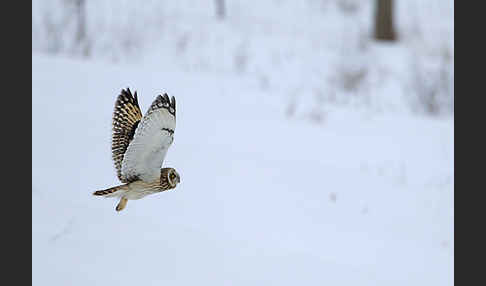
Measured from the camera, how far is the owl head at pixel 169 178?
1254mm

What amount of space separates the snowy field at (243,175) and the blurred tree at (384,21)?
8.37ft

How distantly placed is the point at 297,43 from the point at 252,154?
23.3ft

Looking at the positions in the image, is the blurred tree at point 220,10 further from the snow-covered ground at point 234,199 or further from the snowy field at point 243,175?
the snow-covered ground at point 234,199

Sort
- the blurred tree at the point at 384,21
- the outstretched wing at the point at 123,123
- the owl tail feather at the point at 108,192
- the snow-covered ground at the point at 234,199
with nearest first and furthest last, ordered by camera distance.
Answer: the owl tail feather at the point at 108,192
the outstretched wing at the point at 123,123
the snow-covered ground at the point at 234,199
the blurred tree at the point at 384,21

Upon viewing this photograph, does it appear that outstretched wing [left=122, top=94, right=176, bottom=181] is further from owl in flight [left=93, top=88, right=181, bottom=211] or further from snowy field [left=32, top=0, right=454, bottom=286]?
snowy field [left=32, top=0, right=454, bottom=286]

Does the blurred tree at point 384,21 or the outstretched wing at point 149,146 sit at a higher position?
the blurred tree at point 384,21

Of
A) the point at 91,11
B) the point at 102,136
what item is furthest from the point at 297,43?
the point at 102,136

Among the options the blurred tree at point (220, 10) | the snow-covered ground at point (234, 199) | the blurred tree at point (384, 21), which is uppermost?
the blurred tree at point (220, 10)

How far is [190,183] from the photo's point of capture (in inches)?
120

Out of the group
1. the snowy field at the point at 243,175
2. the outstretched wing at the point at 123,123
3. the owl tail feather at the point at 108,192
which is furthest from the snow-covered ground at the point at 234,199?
the owl tail feather at the point at 108,192

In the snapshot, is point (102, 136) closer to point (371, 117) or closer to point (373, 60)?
point (371, 117)

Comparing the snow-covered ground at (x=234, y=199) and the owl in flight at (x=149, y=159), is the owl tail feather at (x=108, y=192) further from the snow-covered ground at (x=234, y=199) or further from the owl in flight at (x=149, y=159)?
the snow-covered ground at (x=234, y=199)

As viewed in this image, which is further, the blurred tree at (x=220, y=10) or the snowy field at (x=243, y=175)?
the blurred tree at (x=220, y=10)

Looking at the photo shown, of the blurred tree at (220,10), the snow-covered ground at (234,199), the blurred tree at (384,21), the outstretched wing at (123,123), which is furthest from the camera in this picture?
the blurred tree at (220,10)
